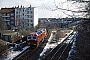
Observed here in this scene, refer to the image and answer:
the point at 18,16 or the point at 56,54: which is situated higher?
the point at 18,16

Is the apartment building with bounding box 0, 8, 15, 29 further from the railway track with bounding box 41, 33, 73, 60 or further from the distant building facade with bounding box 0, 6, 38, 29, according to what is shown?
the railway track with bounding box 41, 33, 73, 60

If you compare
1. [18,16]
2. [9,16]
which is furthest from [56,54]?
[18,16]

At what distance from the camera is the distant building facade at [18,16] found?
82.8 meters

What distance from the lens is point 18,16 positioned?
286 ft

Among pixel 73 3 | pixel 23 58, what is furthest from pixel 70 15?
pixel 23 58

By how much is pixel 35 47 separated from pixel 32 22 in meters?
58.0

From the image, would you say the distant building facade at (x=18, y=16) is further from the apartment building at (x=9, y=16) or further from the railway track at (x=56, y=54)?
the railway track at (x=56, y=54)

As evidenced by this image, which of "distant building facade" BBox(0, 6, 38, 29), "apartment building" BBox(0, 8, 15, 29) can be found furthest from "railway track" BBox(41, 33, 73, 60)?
"apartment building" BBox(0, 8, 15, 29)

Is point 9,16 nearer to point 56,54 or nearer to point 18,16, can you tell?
point 18,16

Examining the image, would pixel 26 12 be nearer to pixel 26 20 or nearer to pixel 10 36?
pixel 26 20

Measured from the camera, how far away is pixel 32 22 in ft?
283

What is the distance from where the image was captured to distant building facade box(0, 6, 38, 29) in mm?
82838

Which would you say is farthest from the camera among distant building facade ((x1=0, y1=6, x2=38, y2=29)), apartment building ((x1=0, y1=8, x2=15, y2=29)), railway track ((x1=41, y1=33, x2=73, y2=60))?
apartment building ((x1=0, y1=8, x2=15, y2=29))

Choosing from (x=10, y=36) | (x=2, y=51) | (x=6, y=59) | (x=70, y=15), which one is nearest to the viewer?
(x=70, y=15)
